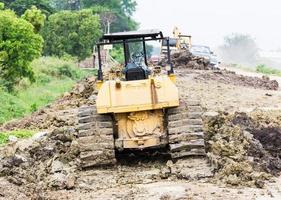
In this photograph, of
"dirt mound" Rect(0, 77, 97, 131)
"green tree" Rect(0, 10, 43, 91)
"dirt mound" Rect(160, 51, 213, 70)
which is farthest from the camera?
"dirt mound" Rect(160, 51, 213, 70)

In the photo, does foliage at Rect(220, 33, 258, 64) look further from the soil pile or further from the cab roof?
the soil pile

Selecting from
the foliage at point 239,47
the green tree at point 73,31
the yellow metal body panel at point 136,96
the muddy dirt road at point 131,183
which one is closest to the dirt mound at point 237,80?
the yellow metal body panel at point 136,96

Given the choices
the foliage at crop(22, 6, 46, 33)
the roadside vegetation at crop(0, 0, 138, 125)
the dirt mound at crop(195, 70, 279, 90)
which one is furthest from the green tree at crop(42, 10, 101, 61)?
the dirt mound at crop(195, 70, 279, 90)

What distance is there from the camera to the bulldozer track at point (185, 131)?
12102 millimetres

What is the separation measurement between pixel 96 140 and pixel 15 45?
1526cm

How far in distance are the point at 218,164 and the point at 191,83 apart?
47.4 feet

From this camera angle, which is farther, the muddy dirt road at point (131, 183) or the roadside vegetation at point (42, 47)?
the roadside vegetation at point (42, 47)

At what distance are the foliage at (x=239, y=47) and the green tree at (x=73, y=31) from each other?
36604mm

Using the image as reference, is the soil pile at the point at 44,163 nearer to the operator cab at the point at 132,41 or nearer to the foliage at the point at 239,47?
the operator cab at the point at 132,41

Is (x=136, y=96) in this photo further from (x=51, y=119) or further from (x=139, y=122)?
(x=51, y=119)

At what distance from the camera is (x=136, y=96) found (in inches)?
485

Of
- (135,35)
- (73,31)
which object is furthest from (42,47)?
(135,35)

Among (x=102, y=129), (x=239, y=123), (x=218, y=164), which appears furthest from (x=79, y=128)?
(x=239, y=123)

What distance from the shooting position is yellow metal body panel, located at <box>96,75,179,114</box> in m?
12.2
